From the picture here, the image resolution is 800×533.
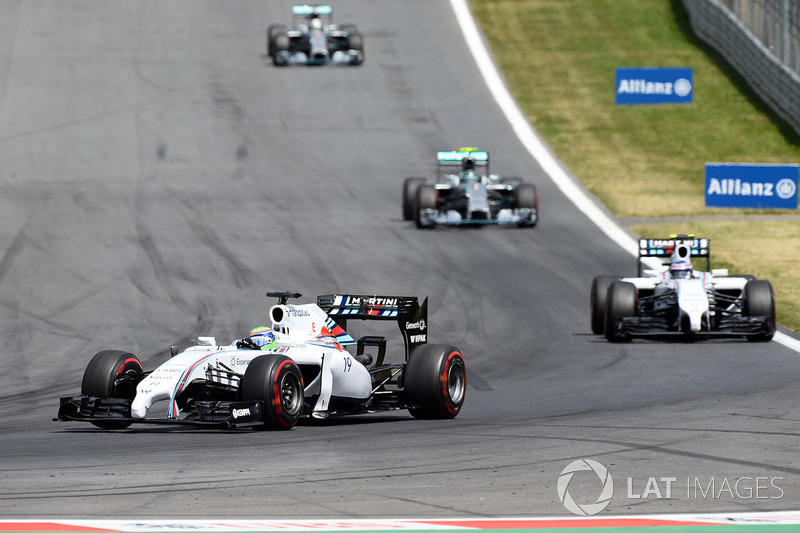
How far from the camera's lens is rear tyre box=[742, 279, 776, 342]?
67.3 feet

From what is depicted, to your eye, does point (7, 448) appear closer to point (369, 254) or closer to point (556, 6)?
point (369, 254)

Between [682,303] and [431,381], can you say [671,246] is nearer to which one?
[682,303]

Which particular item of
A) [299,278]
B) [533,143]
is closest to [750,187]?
[533,143]

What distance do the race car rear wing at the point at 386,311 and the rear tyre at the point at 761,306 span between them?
699 centimetres

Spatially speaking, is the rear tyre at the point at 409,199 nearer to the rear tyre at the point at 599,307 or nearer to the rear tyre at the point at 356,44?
the rear tyre at the point at 599,307

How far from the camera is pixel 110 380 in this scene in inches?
536

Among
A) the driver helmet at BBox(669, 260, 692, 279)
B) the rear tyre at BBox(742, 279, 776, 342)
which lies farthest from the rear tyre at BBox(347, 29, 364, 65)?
the rear tyre at BBox(742, 279, 776, 342)

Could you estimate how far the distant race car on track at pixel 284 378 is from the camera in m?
13.0

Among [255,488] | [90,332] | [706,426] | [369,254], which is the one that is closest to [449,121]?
[369,254]

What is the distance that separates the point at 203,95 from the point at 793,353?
92.1 ft

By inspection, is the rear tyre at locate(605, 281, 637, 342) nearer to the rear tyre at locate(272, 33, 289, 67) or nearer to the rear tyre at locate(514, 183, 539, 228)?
the rear tyre at locate(514, 183, 539, 228)

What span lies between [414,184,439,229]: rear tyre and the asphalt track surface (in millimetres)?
393

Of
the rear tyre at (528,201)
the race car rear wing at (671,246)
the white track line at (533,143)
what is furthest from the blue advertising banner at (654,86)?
the race car rear wing at (671,246)

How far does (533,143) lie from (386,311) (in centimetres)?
2687
